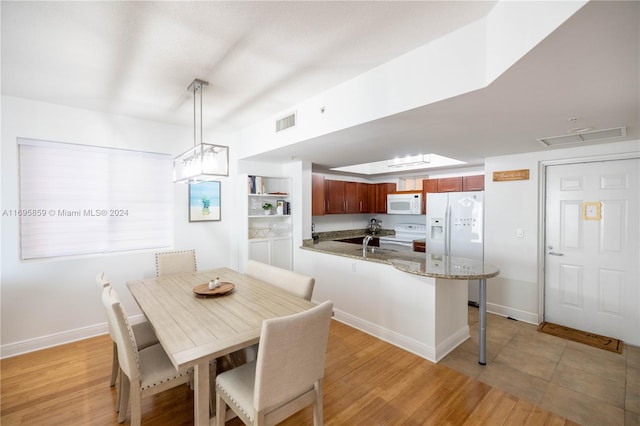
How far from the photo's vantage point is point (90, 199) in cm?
322

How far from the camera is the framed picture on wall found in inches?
151

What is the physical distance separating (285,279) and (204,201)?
2.10 m

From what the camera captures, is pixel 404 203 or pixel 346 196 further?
pixel 346 196

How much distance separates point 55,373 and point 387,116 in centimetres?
362

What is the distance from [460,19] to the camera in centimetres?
165

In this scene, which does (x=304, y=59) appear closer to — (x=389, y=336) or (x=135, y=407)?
(x=135, y=407)

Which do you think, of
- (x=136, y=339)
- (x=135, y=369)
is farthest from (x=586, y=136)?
(x=136, y=339)

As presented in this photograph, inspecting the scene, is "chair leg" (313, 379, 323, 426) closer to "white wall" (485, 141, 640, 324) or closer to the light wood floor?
the light wood floor

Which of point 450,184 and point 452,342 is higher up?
point 450,184

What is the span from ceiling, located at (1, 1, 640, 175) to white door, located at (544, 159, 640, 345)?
583mm

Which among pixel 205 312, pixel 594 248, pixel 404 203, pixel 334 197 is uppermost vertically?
pixel 334 197

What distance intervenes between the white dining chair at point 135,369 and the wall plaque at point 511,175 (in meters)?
4.01

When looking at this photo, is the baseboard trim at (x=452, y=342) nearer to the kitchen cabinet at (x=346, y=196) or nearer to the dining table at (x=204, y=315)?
the dining table at (x=204, y=315)

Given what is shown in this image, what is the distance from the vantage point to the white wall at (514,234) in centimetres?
341
